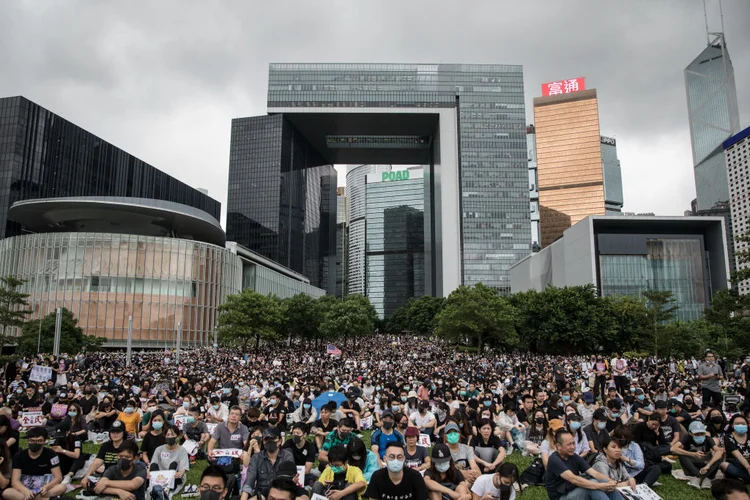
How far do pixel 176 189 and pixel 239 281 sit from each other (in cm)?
7998

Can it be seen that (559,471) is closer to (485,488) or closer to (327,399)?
(485,488)

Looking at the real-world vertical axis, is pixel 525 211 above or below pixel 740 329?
above

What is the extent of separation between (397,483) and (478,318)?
60.2 meters

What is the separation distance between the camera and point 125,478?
857 centimetres

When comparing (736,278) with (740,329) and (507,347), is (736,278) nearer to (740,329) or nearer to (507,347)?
(740,329)

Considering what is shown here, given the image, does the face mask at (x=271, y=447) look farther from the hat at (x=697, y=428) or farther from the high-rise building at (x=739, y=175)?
the high-rise building at (x=739, y=175)

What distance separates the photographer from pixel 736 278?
3306 centimetres

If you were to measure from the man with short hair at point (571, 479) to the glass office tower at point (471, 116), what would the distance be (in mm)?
134829

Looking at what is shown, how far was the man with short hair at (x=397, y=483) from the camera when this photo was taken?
6762 mm

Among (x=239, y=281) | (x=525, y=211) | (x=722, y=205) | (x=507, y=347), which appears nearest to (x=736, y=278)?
(x=507, y=347)

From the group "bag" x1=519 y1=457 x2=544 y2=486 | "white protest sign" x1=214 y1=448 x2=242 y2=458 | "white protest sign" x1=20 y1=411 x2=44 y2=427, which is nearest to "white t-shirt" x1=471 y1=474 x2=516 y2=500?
"bag" x1=519 y1=457 x2=544 y2=486

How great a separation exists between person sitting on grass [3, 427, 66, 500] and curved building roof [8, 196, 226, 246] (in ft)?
251

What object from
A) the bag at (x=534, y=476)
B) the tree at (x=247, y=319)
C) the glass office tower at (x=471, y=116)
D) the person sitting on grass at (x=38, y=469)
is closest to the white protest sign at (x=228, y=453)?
the person sitting on grass at (x=38, y=469)

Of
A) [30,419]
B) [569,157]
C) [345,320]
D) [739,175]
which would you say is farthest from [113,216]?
[569,157]
